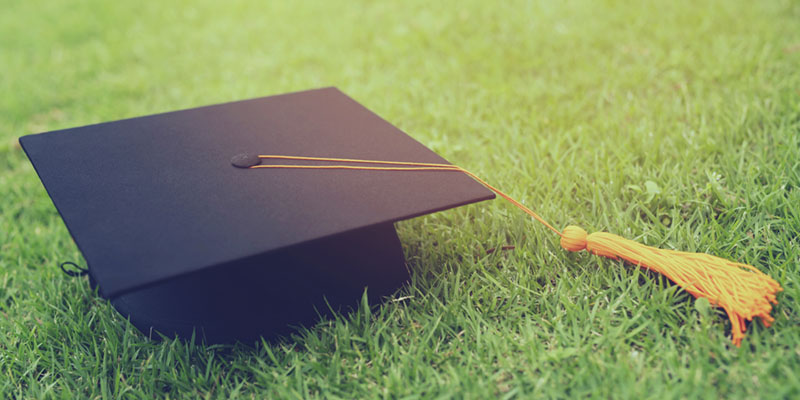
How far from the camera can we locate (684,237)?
68.0 inches

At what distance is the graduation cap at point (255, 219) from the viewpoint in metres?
1.29

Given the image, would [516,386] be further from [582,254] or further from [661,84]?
[661,84]

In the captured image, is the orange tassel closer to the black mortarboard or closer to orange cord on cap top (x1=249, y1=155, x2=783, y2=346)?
orange cord on cap top (x1=249, y1=155, x2=783, y2=346)

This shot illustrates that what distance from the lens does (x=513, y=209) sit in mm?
1961

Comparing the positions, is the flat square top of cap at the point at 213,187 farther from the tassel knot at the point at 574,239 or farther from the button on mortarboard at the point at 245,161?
the tassel knot at the point at 574,239

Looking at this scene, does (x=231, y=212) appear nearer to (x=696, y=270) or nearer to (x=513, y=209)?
(x=513, y=209)

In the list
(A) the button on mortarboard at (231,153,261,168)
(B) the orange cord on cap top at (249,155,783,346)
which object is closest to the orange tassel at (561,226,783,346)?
(B) the orange cord on cap top at (249,155,783,346)

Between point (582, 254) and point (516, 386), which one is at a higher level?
point (582, 254)

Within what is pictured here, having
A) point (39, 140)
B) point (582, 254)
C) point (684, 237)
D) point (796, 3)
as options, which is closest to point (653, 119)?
point (684, 237)

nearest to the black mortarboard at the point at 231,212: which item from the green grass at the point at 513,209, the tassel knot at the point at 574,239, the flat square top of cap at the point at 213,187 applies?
the flat square top of cap at the point at 213,187

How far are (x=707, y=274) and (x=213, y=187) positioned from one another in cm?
134

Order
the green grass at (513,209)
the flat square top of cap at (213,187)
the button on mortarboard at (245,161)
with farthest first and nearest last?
the button on mortarboard at (245,161), the green grass at (513,209), the flat square top of cap at (213,187)

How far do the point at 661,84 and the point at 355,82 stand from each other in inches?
68.7

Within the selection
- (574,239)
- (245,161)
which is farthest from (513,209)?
(245,161)
